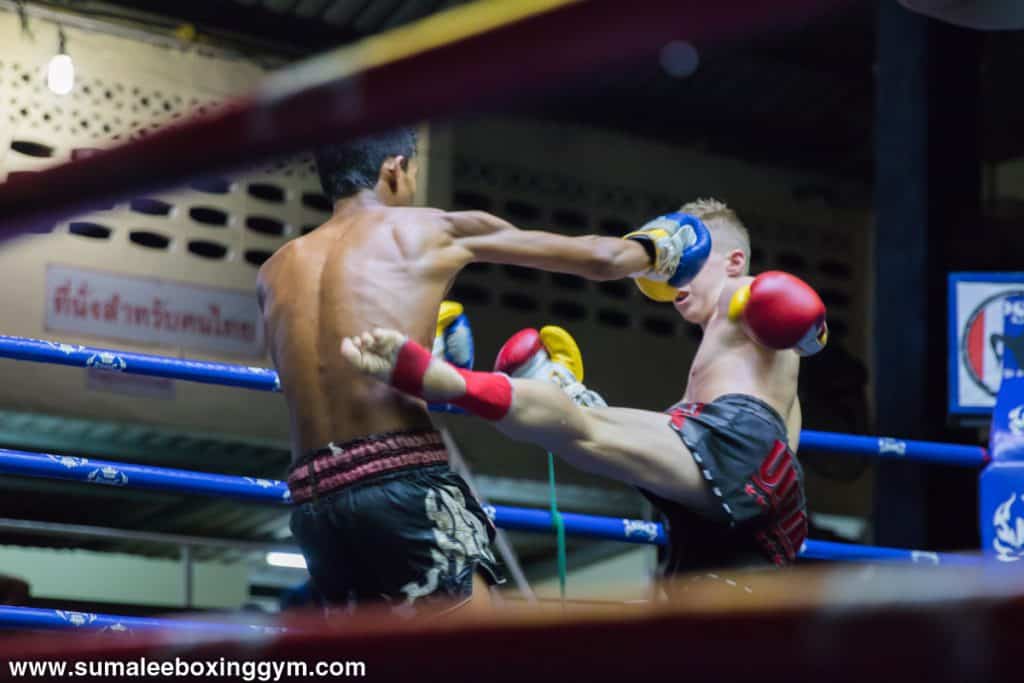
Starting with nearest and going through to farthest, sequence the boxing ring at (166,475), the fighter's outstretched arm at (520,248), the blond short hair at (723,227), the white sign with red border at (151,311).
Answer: the fighter's outstretched arm at (520,248) < the boxing ring at (166,475) < the blond short hair at (723,227) < the white sign with red border at (151,311)

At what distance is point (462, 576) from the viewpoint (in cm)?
232

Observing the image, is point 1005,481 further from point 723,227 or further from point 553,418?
point 553,418

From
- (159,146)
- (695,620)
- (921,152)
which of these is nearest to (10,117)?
(921,152)

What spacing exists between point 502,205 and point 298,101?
19.2 feet

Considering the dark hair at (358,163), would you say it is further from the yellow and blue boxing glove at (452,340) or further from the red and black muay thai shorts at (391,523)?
the red and black muay thai shorts at (391,523)

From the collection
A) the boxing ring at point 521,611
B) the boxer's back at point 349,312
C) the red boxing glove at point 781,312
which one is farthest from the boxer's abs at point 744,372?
the boxing ring at point 521,611

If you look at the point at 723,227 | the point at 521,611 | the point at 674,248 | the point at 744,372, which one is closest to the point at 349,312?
the point at 674,248

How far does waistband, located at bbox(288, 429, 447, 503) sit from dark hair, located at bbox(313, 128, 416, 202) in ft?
1.54

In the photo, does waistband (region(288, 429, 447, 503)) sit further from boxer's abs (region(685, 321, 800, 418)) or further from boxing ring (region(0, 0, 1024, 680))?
boxing ring (region(0, 0, 1024, 680))

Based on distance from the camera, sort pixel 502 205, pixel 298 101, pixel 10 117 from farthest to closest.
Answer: pixel 502 205, pixel 10 117, pixel 298 101

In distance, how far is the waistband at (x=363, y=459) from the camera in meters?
2.33

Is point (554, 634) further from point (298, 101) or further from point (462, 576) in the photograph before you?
point (462, 576)

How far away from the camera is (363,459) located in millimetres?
2334

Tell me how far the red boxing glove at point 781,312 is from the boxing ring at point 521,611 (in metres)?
1.64
